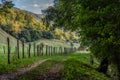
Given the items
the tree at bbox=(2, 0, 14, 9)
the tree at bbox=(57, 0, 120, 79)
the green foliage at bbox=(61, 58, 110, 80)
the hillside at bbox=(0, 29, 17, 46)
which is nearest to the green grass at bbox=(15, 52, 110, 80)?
the green foliage at bbox=(61, 58, 110, 80)

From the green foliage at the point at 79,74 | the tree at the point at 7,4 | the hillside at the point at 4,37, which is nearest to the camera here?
the green foliage at the point at 79,74

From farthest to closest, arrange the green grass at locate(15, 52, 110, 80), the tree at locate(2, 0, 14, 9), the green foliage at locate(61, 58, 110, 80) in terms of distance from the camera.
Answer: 1. the tree at locate(2, 0, 14, 9)
2. the green grass at locate(15, 52, 110, 80)
3. the green foliage at locate(61, 58, 110, 80)

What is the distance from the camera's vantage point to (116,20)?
67.1ft

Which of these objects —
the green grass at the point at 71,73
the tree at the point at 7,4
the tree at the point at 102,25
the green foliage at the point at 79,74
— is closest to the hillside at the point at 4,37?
the tree at the point at 7,4

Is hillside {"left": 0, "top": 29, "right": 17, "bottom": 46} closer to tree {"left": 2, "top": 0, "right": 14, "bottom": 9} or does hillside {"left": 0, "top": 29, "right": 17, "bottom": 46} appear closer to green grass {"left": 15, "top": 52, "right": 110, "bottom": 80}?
tree {"left": 2, "top": 0, "right": 14, "bottom": 9}

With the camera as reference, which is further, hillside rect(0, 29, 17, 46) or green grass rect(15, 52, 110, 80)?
hillside rect(0, 29, 17, 46)

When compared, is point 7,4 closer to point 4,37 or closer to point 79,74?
point 79,74

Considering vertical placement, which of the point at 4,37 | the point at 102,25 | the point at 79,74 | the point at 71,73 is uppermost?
the point at 102,25

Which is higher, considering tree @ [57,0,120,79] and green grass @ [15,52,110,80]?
tree @ [57,0,120,79]

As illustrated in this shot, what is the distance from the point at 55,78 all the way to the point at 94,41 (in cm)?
388

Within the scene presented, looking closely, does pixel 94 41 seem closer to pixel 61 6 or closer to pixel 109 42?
pixel 109 42

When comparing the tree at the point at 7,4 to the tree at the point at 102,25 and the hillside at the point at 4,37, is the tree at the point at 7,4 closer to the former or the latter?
the tree at the point at 102,25

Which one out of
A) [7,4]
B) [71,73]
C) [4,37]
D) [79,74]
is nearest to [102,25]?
[71,73]

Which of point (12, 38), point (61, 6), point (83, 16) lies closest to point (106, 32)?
point (83, 16)
